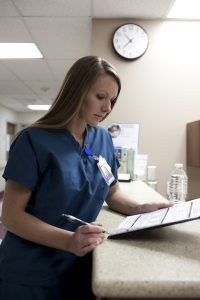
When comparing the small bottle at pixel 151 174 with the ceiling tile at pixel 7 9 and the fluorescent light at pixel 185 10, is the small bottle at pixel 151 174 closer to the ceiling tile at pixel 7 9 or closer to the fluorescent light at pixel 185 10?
the fluorescent light at pixel 185 10

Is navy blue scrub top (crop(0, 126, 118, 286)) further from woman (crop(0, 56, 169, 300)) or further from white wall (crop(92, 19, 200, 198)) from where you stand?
white wall (crop(92, 19, 200, 198))

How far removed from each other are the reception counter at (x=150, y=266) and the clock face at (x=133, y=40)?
180 centimetres

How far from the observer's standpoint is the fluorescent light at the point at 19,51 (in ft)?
9.96

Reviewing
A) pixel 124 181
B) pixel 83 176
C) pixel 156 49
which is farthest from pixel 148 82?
pixel 83 176

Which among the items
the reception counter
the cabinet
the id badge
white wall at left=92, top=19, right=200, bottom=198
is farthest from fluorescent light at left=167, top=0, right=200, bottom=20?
the reception counter

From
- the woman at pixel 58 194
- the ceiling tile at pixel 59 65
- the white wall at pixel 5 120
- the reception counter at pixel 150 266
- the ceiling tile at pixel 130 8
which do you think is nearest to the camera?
the reception counter at pixel 150 266

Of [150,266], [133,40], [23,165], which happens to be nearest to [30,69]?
[133,40]

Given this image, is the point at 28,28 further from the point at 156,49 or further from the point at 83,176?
the point at 83,176

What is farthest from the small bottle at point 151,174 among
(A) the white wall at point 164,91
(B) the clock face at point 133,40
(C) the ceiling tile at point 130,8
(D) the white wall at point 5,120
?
(D) the white wall at point 5,120

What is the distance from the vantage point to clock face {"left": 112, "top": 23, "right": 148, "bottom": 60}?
230 centimetres

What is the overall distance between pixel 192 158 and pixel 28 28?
182cm

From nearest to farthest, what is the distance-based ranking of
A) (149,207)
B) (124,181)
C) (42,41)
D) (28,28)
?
(149,207), (124,181), (28,28), (42,41)

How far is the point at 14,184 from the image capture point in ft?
2.67

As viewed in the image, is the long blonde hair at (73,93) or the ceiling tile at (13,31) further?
the ceiling tile at (13,31)
